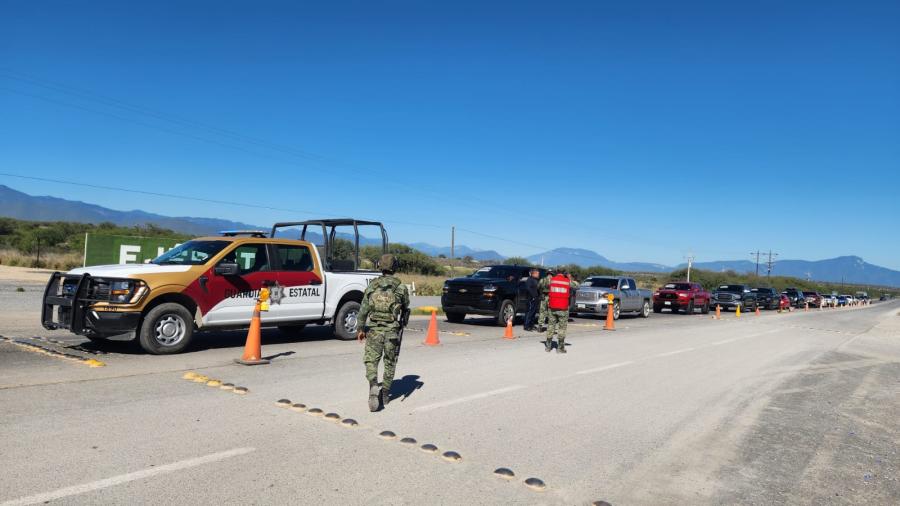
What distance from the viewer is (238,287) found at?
1072 cm

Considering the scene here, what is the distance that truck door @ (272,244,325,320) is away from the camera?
11.5 metres

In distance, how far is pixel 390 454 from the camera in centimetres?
525

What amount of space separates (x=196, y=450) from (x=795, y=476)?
4.91m

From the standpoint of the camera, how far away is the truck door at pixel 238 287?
33.9ft

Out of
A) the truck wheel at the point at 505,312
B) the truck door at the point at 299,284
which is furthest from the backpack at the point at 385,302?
the truck wheel at the point at 505,312

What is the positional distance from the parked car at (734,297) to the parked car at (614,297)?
14111 mm

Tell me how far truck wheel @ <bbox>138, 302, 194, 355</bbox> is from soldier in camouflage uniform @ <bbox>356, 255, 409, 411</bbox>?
4315mm

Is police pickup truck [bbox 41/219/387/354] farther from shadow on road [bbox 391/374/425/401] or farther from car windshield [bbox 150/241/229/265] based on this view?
shadow on road [bbox 391/374/425/401]

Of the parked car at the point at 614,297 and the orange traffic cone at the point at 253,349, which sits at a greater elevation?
the parked car at the point at 614,297

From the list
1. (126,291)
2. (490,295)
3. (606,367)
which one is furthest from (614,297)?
(126,291)

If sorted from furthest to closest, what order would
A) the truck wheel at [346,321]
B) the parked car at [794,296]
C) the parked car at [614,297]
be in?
the parked car at [794,296] < the parked car at [614,297] < the truck wheel at [346,321]

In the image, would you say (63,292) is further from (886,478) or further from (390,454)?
(886,478)

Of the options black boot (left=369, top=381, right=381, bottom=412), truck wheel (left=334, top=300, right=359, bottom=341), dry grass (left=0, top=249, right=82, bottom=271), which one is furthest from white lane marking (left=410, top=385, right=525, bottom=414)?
dry grass (left=0, top=249, right=82, bottom=271)

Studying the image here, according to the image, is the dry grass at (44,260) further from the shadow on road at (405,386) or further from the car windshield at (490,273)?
the shadow on road at (405,386)
